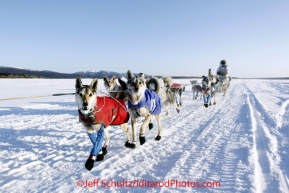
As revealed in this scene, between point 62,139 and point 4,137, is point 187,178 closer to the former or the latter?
point 62,139

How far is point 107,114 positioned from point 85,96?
2.26 ft

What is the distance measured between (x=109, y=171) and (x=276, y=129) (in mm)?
5222

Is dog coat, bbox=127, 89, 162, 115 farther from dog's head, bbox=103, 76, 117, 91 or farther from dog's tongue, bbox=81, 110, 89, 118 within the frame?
dog's head, bbox=103, 76, 117, 91

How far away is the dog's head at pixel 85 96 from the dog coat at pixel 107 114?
147 millimetres

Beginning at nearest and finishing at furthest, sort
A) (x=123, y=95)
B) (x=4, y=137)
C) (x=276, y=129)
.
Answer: (x=123, y=95) < (x=4, y=137) < (x=276, y=129)

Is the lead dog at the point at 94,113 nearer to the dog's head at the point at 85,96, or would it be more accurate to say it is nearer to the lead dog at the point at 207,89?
the dog's head at the point at 85,96

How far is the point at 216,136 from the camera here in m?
5.86

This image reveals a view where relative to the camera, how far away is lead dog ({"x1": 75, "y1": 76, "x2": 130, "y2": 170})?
358 centimetres

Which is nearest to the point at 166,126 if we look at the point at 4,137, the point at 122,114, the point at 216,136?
the point at 216,136

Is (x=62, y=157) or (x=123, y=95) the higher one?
(x=123, y=95)

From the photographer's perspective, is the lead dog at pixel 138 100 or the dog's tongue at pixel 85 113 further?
the lead dog at pixel 138 100

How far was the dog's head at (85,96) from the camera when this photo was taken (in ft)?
11.6

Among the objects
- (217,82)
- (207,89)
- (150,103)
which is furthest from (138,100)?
(217,82)

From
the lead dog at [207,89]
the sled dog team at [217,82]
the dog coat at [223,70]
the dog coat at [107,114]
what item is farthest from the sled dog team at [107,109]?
the dog coat at [223,70]
